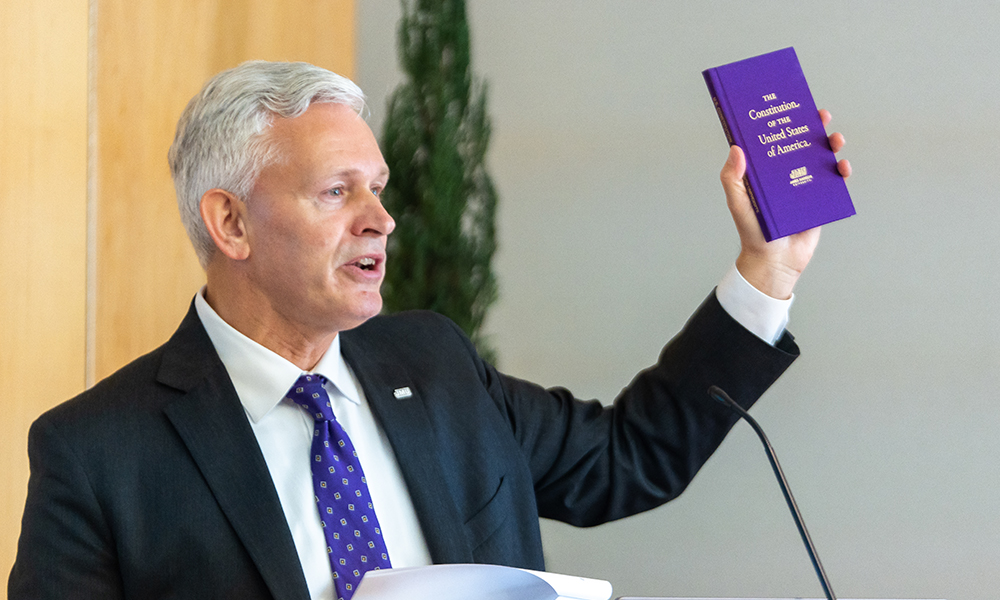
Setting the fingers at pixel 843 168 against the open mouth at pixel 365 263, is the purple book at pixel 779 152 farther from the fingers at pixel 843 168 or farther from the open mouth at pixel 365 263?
the open mouth at pixel 365 263

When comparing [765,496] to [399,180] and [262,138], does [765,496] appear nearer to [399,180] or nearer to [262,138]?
[399,180]

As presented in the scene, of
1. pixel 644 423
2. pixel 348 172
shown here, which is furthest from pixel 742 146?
pixel 348 172

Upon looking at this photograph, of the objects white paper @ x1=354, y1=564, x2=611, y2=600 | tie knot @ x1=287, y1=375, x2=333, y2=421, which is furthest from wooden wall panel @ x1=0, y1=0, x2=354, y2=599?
white paper @ x1=354, y1=564, x2=611, y2=600

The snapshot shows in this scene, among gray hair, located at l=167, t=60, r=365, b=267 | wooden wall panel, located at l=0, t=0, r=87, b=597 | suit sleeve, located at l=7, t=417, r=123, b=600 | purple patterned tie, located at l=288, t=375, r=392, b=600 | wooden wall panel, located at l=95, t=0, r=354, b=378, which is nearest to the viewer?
suit sleeve, located at l=7, t=417, r=123, b=600

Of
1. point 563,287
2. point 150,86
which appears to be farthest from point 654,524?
point 150,86

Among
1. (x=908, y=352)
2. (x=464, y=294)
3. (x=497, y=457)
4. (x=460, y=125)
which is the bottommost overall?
(x=908, y=352)

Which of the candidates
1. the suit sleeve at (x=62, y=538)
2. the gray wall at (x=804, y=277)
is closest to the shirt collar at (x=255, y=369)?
the suit sleeve at (x=62, y=538)

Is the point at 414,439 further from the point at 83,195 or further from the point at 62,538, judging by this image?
the point at 83,195

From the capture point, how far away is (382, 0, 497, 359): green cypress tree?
107 inches

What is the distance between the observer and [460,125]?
276 cm

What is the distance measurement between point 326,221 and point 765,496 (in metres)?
2.06

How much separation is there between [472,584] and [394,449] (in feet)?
1.38

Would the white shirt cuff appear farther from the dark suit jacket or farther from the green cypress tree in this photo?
the green cypress tree

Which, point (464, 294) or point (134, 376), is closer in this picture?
point (134, 376)
